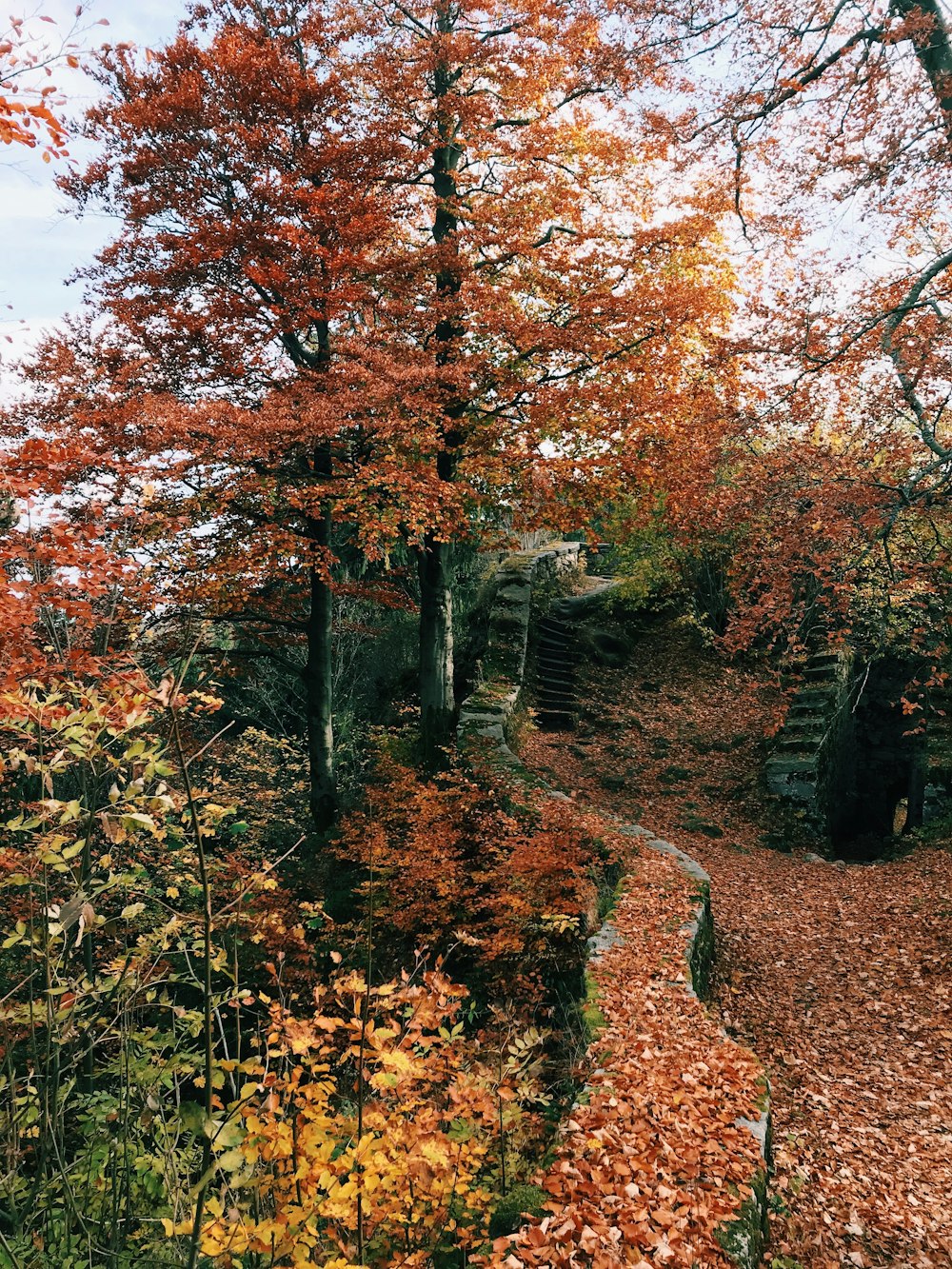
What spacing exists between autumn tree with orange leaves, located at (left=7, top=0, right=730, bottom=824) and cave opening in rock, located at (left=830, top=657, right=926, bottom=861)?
25.5 ft

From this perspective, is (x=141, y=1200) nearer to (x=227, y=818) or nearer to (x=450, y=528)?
(x=450, y=528)

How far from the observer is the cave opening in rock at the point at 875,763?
14383 millimetres

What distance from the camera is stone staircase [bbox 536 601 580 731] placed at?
1401 cm

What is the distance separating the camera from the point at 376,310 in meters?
10.6

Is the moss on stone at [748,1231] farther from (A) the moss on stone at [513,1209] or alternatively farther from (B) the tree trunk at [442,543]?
(B) the tree trunk at [442,543]

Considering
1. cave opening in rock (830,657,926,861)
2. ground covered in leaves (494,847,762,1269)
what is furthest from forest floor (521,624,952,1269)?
cave opening in rock (830,657,926,861)

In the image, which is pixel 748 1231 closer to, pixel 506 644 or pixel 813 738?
pixel 813 738

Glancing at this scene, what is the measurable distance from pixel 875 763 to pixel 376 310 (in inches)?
532

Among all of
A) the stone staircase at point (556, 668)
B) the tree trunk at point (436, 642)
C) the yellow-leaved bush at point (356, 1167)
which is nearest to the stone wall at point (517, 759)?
the tree trunk at point (436, 642)

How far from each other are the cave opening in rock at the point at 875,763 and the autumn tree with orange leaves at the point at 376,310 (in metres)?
7.78

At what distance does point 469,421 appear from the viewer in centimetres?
1059

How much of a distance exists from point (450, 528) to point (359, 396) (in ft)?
7.18

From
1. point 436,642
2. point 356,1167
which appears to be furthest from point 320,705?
point 356,1167

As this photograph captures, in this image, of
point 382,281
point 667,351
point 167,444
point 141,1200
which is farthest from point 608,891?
point 382,281
